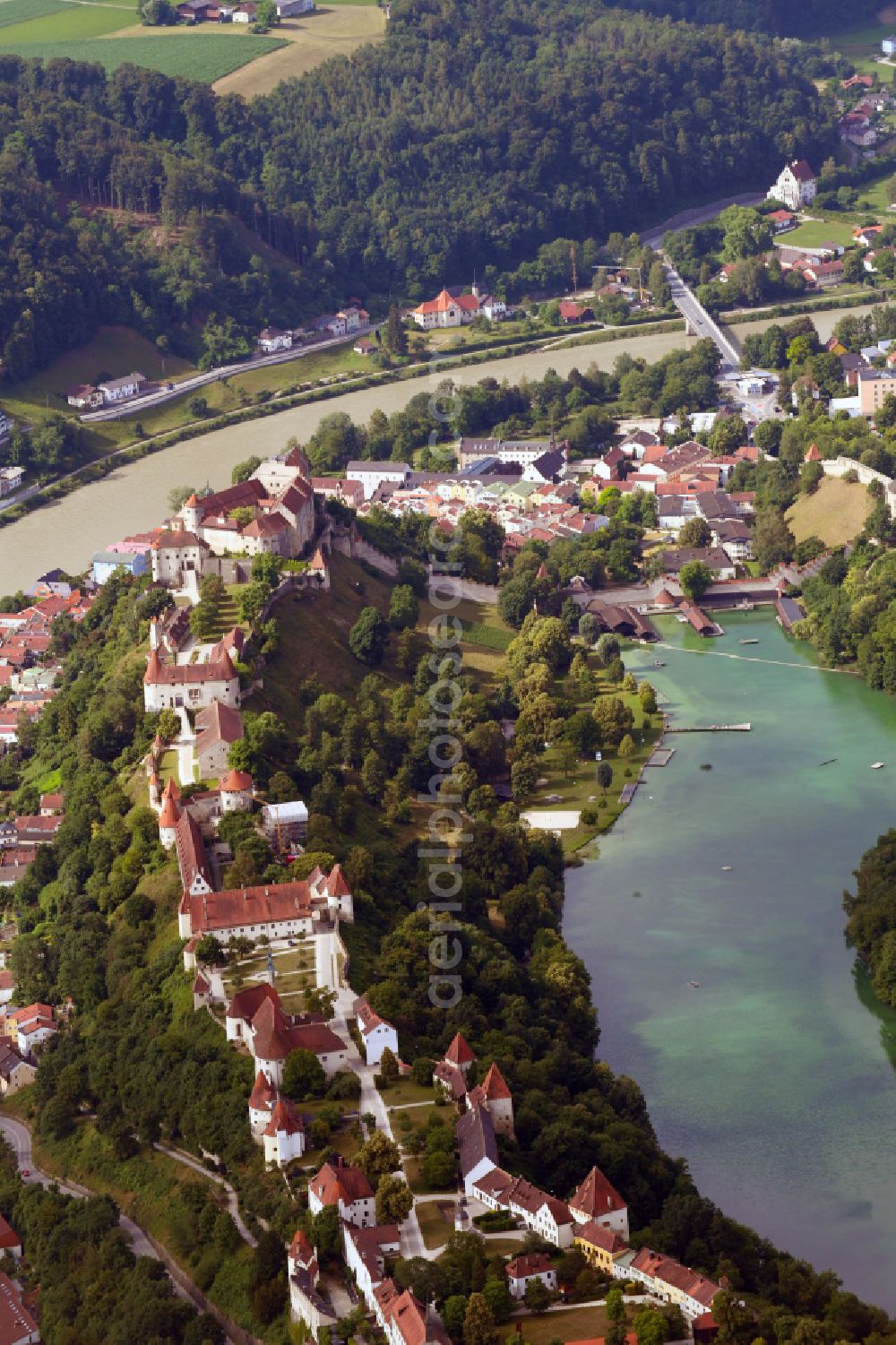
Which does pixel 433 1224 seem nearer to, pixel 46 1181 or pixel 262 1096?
pixel 262 1096

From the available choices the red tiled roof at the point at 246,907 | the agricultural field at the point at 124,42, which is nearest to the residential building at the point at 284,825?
the red tiled roof at the point at 246,907

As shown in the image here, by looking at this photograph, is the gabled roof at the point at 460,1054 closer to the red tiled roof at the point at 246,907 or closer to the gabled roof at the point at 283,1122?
the gabled roof at the point at 283,1122

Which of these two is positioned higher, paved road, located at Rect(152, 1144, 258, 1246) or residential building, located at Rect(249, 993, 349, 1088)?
residential building, located at Rect(249, 993, 349, 1088)

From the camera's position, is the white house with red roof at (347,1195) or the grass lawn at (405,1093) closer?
the white house with red roof at (347,1195)

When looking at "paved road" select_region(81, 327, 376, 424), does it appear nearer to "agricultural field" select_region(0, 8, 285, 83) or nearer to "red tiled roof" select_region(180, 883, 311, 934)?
"agricultural field" select_region(0, 8, 285, 83)

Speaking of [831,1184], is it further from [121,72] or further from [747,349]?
[121,72]

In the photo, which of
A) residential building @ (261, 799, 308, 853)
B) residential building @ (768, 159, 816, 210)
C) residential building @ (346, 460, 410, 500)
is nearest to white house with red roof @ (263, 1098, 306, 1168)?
residential building @ (261, 799, 308, 853)
